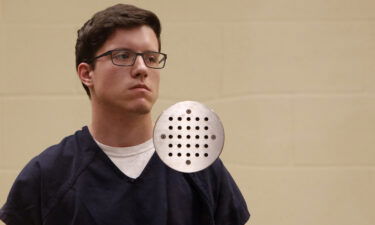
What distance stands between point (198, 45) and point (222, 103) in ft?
0.52

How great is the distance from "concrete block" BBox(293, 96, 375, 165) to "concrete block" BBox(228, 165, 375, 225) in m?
0.03

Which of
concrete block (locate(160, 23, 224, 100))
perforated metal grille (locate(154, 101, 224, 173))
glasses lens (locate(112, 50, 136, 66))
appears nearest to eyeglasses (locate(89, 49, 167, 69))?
glasses lens (locate(112, 50, 136, 66))

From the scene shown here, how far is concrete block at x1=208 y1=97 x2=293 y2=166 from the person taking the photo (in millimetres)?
1408

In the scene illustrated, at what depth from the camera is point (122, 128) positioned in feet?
3.09

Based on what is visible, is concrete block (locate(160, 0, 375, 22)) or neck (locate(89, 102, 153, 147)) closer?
neck (locate(89, 102, 153, 147))

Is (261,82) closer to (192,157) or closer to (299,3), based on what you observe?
(299,3)

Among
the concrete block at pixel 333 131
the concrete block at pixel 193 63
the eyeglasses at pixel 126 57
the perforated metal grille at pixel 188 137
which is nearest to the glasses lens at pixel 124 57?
the eyeglasses at pixel 126 57

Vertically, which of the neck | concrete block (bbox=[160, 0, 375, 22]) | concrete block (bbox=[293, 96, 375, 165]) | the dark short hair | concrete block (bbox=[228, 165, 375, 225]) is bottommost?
concrete block (bbox=[228, 165, 375, 225])

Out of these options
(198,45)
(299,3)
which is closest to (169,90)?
(198,45)

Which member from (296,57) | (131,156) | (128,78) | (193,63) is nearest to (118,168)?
(131,156)

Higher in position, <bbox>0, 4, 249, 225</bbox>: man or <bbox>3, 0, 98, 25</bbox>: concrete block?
<bbox>3, 0, 98, 25</bbox>: concrete block

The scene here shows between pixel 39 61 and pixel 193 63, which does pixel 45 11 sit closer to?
pixel 39 61

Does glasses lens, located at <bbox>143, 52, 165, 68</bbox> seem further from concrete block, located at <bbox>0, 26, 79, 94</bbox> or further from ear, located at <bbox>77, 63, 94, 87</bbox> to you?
concrete block, located at <bbox>0, 26, 79, 94</bbox>

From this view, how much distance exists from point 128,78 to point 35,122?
0.62m
